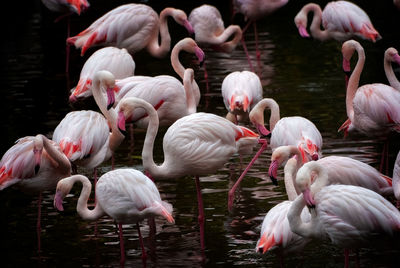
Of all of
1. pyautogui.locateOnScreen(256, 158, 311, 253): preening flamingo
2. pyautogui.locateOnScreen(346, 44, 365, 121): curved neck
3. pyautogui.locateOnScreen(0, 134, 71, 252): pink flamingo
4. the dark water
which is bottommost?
the dark water

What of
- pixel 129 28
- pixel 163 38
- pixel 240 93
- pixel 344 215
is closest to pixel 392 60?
pixel 240 93

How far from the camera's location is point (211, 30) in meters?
11.3

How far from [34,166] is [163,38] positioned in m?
4.29

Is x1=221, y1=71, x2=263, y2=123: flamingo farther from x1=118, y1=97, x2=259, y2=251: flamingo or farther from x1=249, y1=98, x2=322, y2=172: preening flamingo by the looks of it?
x1=118, y1=97, x2=259, y2=251: flamingo

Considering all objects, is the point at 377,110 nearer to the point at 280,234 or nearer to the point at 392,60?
the point at 392,60

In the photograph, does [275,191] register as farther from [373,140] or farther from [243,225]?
[373,140]

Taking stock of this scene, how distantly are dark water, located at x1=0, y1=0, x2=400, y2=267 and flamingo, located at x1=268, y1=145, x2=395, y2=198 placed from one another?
46 cm

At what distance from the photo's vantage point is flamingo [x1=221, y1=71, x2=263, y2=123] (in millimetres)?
7637

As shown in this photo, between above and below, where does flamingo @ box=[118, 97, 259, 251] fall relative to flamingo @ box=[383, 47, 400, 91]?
below

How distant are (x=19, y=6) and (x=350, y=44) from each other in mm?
10935

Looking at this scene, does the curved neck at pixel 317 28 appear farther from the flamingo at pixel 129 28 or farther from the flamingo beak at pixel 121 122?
the flamingo beak at pixel 121 122

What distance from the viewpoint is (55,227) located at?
247 inches

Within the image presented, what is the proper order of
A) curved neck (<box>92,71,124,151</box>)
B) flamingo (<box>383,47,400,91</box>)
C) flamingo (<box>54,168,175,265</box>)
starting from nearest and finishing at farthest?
1. flamingo (<box>54,168,175,265</box>)
2. curved neck (<box>92,71,124,151</box>)
3. flamingo (<box>383,47,400,91</box>)

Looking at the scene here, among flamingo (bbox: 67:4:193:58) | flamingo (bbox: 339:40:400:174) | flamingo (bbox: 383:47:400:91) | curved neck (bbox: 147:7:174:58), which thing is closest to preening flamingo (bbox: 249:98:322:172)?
flamingo (bbox: 339:40:400:174)
